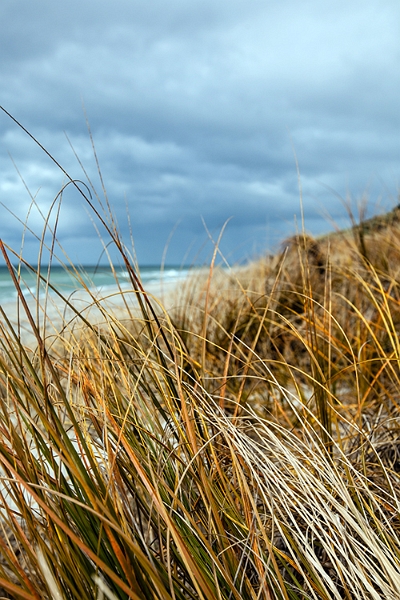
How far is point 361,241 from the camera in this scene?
3.97 metres

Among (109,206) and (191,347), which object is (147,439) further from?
(191,347)

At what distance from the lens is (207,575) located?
0.81 m

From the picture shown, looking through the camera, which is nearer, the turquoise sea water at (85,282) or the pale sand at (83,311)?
the pale sand at (83,311)

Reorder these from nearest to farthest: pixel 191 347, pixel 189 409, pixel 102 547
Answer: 1. pixel 102 547
2. pixel 189 409
3. pixel 191 347

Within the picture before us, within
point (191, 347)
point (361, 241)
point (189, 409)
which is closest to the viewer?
point (189, 409)

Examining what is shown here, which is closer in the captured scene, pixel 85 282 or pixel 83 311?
pixel 85 282

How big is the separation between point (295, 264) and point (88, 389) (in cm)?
376

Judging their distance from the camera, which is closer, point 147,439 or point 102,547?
point 102,547

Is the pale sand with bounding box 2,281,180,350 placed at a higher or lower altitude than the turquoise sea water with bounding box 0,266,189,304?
lower

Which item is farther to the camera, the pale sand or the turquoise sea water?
the turquoise sea water

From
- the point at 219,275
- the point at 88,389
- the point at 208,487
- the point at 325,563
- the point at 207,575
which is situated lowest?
the point at 325,563

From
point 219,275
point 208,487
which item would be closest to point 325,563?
point 208,487

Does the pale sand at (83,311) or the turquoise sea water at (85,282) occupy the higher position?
the turquoise sea water at (85,282)

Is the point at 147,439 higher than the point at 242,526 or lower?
higher
